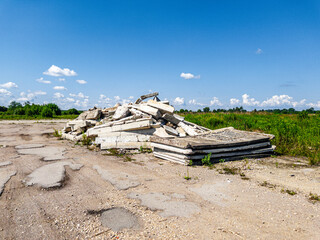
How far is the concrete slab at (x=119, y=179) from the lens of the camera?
4.02 meters

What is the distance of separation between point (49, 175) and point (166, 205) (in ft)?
9.52

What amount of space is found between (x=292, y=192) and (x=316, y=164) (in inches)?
109

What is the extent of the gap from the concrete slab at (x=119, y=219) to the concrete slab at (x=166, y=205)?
1.20 feet

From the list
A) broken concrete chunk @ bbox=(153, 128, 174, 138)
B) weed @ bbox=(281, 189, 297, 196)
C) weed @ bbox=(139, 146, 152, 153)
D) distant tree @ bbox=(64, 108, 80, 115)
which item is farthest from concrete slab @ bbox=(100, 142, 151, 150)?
distant tree @ bbox=(64, 108, 80, 115)

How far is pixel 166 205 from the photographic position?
317cm

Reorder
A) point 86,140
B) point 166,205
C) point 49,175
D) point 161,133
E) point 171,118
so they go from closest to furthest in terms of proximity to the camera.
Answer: point 166,205
point 49,175
point 161,133
point 86,140
point 171,118

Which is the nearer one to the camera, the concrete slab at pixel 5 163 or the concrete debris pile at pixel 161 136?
the concrete slab at pixel 5 163

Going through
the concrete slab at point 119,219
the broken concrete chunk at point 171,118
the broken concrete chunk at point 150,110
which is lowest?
the concrete slab at point 119,219

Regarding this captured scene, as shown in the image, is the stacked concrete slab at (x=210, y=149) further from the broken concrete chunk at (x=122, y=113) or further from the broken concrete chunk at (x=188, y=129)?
the broken concrete chunk at (x=122, y=113)

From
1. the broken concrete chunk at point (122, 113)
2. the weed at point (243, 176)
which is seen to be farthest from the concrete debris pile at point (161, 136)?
the weed at point (243, 176)

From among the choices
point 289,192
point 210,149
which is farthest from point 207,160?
point 289,192

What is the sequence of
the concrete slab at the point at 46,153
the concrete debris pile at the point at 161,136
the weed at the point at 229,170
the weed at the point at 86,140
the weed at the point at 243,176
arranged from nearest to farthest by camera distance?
the weed at the point at 243,176 → the weed at the point at 229,170 → the concrete debris pile at the point at 161,136 → the concrete slab at the point at 46,153 → the weed at the point at 86,140

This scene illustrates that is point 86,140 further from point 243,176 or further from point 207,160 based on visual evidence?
point 243,176

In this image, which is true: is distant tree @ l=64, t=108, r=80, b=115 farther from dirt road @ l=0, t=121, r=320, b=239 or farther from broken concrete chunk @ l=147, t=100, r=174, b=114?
dirt road @ l=0, t=121, r=320, b=239
